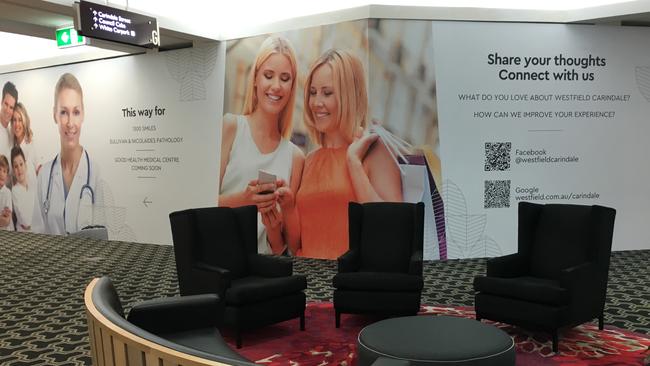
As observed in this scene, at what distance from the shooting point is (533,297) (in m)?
4.47

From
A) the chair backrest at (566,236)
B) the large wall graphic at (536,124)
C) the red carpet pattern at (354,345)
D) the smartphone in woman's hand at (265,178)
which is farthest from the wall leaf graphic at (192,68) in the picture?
the chair backrest at (566,236)

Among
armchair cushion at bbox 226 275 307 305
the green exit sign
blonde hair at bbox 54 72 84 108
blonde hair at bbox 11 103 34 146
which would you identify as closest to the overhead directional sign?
the green exit sign

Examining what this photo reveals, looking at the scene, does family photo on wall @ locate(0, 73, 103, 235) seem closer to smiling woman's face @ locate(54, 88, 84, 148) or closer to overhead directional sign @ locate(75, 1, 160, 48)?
smiling woman's face @ locate(54, 88, 84, 148)

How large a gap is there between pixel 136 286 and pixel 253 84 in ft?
11.8

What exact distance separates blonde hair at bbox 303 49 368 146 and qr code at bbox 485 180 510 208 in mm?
2038

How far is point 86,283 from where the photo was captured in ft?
23.1

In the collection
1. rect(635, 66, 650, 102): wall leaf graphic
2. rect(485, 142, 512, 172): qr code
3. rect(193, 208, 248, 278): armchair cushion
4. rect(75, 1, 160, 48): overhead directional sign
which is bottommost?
rect(193, 208, 248, 278): armchair cushion

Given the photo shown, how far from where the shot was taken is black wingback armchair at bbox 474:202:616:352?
4402mm

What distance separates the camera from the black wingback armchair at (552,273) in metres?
4.40

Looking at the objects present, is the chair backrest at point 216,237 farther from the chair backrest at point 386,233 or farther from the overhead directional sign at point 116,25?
the overhead directional sign at point 116,25

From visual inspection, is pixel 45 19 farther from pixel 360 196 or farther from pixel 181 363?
pixel 181 363

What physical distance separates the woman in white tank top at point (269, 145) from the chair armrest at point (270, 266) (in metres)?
3.12

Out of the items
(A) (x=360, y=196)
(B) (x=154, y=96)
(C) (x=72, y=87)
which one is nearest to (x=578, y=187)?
(A) (x=360, y=196)

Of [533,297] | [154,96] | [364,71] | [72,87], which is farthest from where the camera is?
[72,87]
